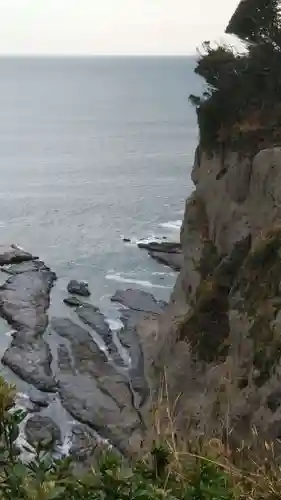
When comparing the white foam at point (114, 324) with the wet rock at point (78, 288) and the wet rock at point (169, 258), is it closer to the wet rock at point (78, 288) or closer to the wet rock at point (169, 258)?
the wet rock at point (78, 288)

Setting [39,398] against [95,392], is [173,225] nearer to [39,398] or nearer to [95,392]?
[95,392]

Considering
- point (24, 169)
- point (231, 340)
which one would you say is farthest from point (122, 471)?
point (24, 169)

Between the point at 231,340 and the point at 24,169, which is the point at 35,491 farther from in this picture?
the point at 24,169

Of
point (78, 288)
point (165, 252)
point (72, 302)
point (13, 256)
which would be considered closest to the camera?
point (72, 302)

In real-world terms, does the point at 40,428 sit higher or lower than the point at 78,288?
higher

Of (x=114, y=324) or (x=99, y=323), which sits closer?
A: (x=99, y=323)

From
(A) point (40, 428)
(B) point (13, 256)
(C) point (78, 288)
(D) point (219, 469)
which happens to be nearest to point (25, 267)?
(B) point (13, 256)

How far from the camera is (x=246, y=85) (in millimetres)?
30812


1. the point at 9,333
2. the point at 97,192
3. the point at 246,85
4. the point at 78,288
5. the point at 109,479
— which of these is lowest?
the point at 97,192

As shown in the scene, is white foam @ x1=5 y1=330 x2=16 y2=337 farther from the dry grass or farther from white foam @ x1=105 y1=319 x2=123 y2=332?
the dry grass

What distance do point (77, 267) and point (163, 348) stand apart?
25782 millimetres

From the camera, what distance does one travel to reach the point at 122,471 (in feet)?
19.6

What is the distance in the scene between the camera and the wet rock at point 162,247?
187ft

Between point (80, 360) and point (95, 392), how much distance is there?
4.15 metres
